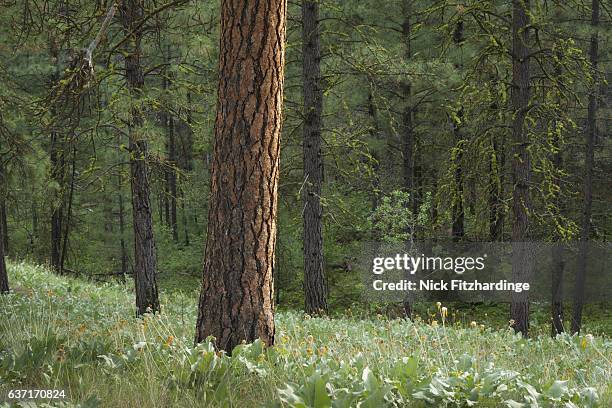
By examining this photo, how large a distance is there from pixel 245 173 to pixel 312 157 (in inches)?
296

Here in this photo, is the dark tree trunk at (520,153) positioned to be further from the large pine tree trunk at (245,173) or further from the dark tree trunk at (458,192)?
the large pine tree trunk at (245,173)

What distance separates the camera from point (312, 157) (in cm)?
1260

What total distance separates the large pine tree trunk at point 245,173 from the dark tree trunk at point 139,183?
4169 millimetres

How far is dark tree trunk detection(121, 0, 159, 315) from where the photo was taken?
9.26 meters

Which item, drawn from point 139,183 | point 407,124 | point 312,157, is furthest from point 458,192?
point 407,124

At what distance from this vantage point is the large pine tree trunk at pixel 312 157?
12.4 metres

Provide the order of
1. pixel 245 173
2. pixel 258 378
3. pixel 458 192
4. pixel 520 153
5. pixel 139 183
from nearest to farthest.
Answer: pixel 258 378
pixel 245 173
pixel 139 183
pixel 520 153
pixel 458 192

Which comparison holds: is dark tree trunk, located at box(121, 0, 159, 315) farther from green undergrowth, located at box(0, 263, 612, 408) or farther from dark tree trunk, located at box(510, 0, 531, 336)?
dark tree trunk, located at box(510, 0, 531, 336)

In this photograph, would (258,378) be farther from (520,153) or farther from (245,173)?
(520,153)

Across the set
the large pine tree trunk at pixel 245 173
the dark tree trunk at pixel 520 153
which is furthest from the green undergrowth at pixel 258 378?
the dark tree trunk at pixel 520 153

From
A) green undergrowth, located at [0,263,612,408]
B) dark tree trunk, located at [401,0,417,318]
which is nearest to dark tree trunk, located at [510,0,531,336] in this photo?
green undergrowth, located at [0,263,612,408]

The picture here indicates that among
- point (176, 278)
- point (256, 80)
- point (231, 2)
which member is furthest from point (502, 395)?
point (176, 278)

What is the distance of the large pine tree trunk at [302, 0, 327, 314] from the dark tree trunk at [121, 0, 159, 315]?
3.65 m

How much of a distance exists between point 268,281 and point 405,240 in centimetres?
1285
